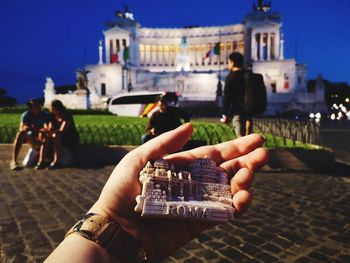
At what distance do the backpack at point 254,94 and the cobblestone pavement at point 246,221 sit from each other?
149 cm

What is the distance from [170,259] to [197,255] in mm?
289

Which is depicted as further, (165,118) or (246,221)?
(165,118)

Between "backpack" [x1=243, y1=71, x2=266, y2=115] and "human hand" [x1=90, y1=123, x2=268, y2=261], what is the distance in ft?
14.9

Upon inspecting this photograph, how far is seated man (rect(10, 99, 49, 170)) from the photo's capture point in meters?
8.43

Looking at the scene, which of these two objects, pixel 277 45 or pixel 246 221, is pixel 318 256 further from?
pixel 277 45

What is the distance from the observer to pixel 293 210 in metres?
5.02

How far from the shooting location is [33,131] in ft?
28.1

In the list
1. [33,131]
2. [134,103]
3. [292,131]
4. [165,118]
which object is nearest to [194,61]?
[134,103]

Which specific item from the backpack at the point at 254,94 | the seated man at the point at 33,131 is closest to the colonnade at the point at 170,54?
the seated man at the point at 33,131

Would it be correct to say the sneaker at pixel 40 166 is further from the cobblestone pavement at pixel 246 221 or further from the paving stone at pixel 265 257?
the paving stone at pixel 265 257

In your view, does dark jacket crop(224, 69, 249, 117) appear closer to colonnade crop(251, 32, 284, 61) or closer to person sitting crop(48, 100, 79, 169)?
person sitting crop(48, 100, 79, 169)

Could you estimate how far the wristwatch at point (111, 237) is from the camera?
1.62 metres

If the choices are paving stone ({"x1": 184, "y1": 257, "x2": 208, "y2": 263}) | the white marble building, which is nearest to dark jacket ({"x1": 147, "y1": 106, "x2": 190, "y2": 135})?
paving stone ({"x1": 184, "y1": 257, "x2": 208, "y2": 263})

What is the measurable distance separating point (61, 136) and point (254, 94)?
486 centimetres
